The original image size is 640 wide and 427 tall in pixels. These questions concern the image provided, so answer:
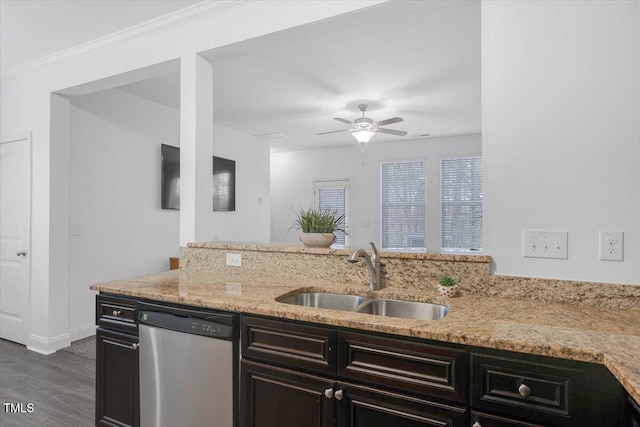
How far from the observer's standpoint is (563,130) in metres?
1.65

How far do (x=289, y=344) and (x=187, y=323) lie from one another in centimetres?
53

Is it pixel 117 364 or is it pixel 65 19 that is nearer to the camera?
pixel 117 364

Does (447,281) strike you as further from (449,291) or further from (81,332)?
(81,332)

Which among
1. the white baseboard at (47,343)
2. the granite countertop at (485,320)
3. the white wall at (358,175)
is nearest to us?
the granite countertop at (485,320)

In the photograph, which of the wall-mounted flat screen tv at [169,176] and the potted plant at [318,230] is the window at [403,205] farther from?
the potted plant at [318,230]

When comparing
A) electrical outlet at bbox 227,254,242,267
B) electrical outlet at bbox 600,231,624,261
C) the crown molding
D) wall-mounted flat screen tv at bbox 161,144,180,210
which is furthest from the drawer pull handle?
wall-mounted flat screen tv at bbox 161,144,180,210

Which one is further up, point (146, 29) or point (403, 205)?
point (146, 29)

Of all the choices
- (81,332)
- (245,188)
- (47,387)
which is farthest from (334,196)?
(47,387)

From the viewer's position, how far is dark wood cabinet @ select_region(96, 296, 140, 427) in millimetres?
1896

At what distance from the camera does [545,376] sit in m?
1.14

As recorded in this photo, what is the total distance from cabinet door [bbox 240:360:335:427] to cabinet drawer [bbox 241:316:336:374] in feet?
0.15

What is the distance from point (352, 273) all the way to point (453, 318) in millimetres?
741

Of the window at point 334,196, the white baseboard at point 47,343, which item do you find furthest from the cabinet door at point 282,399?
the window at point 334,196

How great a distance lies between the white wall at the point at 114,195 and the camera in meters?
3.76
